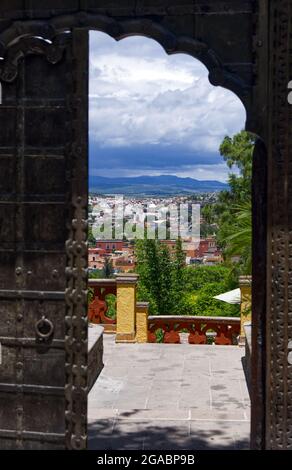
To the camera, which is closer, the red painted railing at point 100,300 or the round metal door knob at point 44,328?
the round metal door knob at point 44,328

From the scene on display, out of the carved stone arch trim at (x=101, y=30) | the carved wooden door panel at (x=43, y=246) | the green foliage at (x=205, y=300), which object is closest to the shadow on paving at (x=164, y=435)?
the carved wooden door panel at (x=43, y=246)

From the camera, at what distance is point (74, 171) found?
14.8 ft

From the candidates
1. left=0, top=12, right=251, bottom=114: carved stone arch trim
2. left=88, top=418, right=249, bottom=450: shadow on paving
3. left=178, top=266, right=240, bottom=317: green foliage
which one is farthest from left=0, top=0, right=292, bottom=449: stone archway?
left=178, top=266, right=240, bottom=317: green foliage

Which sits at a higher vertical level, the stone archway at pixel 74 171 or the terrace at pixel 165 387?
the stone archway at pixel 74 171

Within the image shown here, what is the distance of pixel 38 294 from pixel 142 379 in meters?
4.71

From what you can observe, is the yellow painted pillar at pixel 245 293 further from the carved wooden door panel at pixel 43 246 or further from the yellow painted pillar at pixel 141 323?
the carved wooden door panel at pixel 43 246

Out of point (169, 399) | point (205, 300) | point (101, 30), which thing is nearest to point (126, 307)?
point (169, 399)

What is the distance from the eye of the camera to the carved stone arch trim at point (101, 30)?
14.1 feet

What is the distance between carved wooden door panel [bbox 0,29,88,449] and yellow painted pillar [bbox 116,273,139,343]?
6622mm

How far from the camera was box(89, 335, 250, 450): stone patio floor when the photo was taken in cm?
647

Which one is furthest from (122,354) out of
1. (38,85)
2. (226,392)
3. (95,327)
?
(38,85)

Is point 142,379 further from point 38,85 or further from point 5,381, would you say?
point 38,85

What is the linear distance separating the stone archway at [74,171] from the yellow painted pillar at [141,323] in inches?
271
